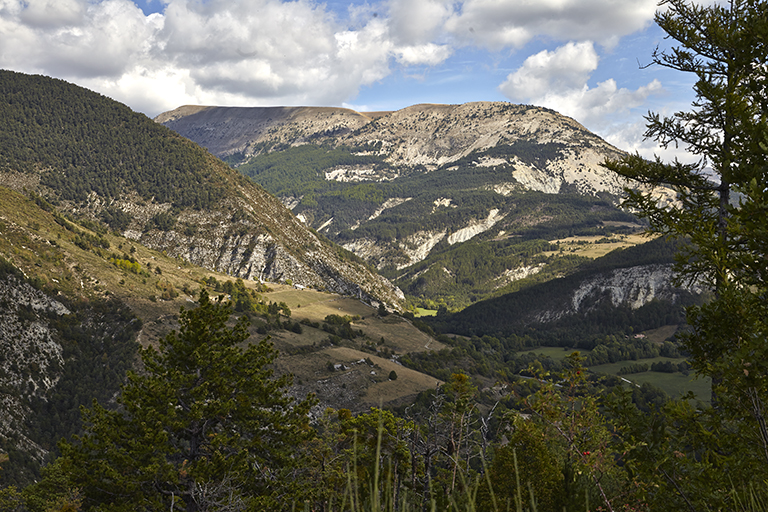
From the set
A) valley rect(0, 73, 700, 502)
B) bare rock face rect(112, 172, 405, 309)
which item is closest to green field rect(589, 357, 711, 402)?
valley rect(0, 73, 700, 502)

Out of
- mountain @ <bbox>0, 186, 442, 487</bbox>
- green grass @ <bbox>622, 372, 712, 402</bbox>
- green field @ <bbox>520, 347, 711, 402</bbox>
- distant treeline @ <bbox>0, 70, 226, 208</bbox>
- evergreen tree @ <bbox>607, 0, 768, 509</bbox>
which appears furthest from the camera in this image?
distant treeline @ <bbox>0, 70, 226, 208</bbox>

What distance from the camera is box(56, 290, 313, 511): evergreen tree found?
18781mm

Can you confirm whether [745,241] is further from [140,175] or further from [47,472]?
[140,175]

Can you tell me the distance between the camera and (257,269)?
169m

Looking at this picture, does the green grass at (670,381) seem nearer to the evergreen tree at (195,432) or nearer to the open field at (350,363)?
the open field at (350,363)

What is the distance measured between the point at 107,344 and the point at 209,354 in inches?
2570

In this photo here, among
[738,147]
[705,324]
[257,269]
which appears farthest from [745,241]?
[257,269]

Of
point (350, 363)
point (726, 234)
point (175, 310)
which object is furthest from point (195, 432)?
point (175, 310)

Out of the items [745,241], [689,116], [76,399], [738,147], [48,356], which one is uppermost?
[689,116]

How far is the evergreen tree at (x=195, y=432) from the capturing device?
18781 millimetres

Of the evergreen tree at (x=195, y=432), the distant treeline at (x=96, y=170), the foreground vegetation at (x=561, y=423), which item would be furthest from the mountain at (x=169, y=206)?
the evergreen tree at (x=195, y=432)

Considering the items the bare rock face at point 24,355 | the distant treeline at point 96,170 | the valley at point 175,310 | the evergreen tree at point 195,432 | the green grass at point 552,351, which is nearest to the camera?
the evergreen tree at point 195,432

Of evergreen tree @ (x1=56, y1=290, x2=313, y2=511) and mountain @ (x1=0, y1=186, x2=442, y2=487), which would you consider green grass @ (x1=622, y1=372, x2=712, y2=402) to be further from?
evergreen tree @ (x1=56, y1=290, x2=313, y2=511)

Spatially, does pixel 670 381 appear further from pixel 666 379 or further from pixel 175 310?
pixel 175 310
